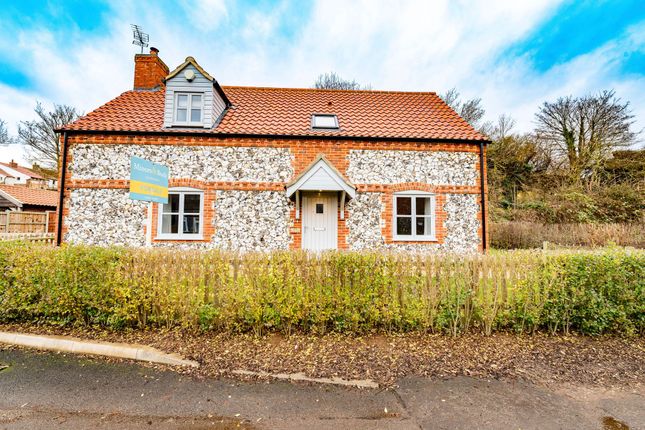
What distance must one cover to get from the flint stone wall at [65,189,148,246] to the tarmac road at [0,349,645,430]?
22.9 ft

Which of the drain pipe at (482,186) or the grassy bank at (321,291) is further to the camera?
the drain pipe at (482,186)

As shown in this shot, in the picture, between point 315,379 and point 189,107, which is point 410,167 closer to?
point 189,107

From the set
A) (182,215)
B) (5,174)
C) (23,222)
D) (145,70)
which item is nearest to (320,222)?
(182,215)

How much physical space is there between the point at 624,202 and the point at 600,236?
192 inches

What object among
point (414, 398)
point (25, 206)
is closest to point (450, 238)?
point (414, 398)

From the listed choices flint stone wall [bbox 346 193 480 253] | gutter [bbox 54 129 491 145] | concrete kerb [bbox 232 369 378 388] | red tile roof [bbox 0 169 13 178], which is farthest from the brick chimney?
red tile roof [bbox 0 169 13 178]

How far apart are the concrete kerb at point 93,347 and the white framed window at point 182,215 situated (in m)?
5.76

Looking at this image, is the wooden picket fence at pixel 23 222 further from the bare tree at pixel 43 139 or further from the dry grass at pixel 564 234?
the dry grass at pixel 564 234

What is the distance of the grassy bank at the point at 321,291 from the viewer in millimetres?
4902

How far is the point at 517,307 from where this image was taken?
5.14 m

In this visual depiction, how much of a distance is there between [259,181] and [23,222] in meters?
18.3

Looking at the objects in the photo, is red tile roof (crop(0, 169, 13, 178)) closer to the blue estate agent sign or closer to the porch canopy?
the porch canopy

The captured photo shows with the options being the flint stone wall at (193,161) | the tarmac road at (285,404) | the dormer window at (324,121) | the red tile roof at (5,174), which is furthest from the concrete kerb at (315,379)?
the red tile roof at (5,174)

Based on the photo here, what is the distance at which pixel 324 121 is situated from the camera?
38.9 feet
